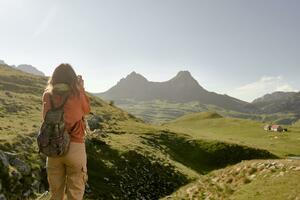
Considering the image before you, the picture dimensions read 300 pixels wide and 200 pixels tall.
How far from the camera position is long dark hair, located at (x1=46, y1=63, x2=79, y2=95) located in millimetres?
10367

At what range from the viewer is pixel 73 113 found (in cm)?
1023

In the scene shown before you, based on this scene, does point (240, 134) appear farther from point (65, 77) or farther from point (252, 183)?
point (65, 77)

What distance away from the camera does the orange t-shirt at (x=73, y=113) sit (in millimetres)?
10156

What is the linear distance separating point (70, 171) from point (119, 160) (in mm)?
34217

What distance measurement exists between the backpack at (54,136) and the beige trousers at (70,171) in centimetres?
25

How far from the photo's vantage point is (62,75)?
10.4 meters

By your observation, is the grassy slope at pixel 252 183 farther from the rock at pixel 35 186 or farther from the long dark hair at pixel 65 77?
the long dark hair at pixel 65 77

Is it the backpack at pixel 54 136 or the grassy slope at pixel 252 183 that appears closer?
the backpack at pixel 54 136

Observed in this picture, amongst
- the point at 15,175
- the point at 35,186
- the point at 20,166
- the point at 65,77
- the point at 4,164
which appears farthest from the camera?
the point at 35,186

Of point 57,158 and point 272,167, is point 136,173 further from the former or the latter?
point 57,158

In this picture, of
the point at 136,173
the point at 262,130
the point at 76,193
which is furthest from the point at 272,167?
the point at 262,130

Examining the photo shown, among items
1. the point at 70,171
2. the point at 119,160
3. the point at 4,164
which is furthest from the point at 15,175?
the point at 119,160

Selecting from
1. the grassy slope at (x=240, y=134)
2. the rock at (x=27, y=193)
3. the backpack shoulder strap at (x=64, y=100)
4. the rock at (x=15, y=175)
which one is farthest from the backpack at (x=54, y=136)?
the grassy slope at (x=240, y=134)

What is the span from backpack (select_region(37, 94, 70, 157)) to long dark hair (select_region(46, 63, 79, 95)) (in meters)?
0.68
